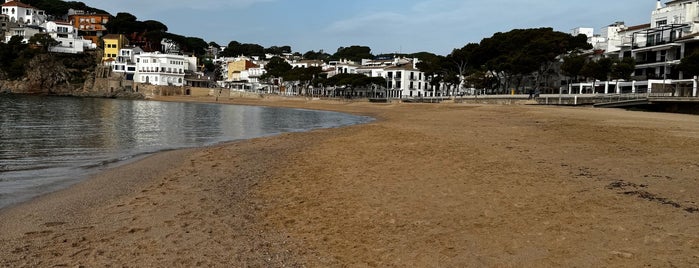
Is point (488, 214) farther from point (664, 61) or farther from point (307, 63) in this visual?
point (307, 63)

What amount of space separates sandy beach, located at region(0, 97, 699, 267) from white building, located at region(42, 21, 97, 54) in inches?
5079

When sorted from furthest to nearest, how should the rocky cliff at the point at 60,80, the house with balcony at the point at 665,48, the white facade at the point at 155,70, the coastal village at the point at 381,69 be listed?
the white facade at the point at 155,70
the rocky cliff at the point at 60,80
the coastal village at the point at 381,69
the house with balcony at the point at 665,48

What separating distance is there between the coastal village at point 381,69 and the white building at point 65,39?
0.22 metres

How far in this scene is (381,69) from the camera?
104250mm

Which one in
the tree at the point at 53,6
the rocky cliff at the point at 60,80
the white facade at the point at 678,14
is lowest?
the rocky cliff at the point at 60,80

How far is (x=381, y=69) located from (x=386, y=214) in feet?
324

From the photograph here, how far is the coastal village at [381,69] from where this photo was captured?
55.2 meters

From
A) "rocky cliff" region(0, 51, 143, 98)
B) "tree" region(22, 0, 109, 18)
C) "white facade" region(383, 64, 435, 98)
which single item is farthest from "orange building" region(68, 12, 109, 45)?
"white facade" region(383, 64, 435, 98)

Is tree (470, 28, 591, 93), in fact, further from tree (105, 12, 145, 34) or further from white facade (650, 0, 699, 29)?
tree (105, 12, 145, 34)

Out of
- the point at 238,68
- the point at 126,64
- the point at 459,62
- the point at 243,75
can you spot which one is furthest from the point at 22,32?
the point at 459,62

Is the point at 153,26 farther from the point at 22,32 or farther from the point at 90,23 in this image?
the point at 22,32

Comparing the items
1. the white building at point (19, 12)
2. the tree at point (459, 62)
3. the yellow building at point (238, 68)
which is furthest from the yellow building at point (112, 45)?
the tree at point (459, 62)

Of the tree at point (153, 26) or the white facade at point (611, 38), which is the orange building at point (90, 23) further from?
the white facade at point (611, 38)

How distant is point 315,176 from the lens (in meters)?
10.5
